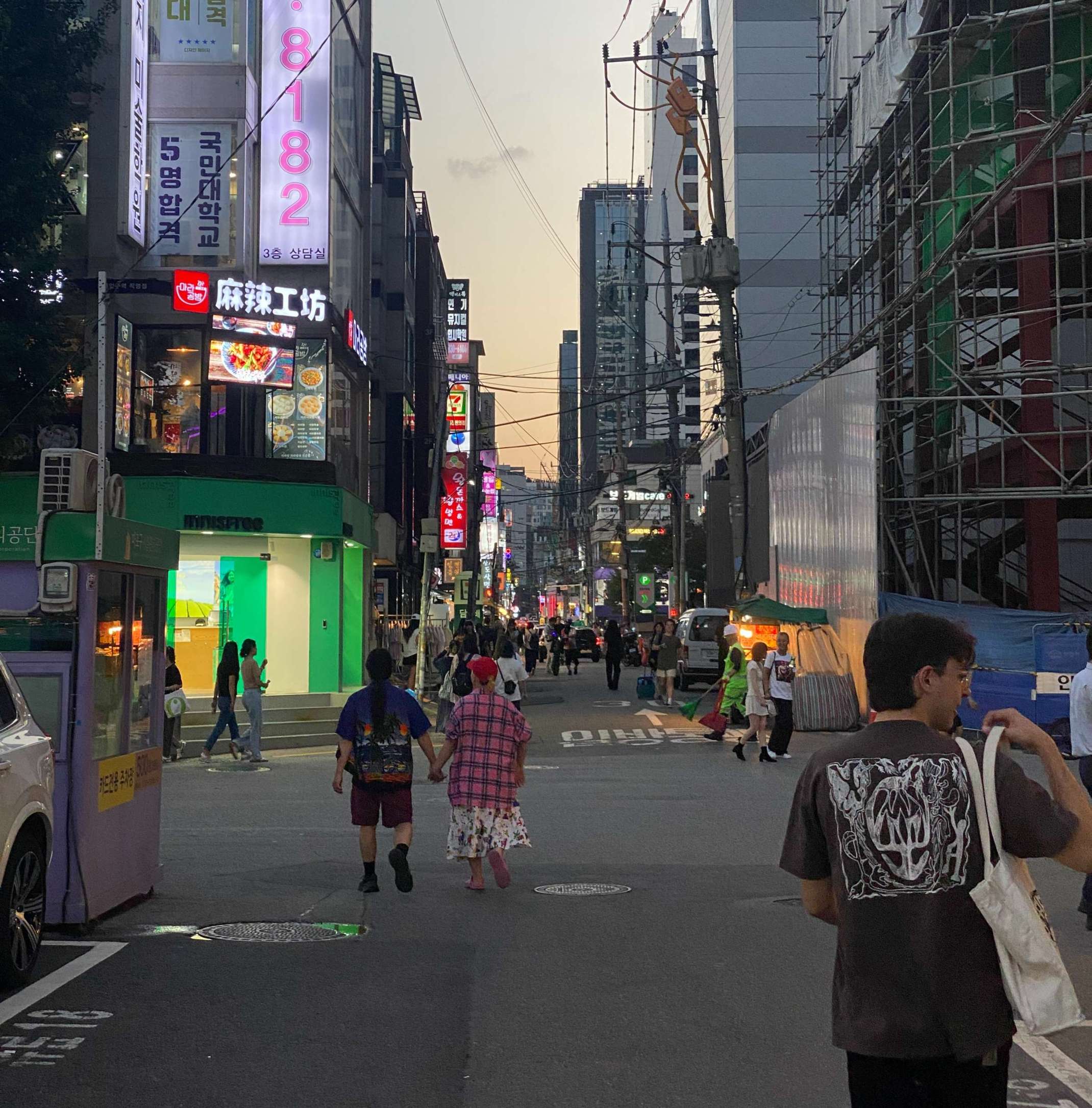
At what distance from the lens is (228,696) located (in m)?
21.4

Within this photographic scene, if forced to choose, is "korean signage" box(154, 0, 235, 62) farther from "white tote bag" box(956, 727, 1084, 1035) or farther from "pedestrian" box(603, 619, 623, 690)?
"white tote bag" box(956, 727, 1084, 1035)

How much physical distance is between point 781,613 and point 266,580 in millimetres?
10755

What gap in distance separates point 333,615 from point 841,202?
17424 mm

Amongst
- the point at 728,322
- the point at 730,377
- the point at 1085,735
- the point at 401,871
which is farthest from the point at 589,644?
the point at 1085,735

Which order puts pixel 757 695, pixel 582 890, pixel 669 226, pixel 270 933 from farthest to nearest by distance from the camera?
pixel 669 226 → pixel 757 695 → pixel 582 890 → pixel 270 933

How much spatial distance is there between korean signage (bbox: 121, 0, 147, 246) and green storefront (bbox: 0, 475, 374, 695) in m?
5.29

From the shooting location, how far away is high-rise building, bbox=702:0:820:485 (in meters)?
79.2

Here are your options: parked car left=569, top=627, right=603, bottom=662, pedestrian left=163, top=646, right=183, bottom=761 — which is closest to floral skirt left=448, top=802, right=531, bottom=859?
pedestrian left=163, top=646, right=183, bottom=761

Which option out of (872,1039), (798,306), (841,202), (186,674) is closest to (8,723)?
(872,1039)

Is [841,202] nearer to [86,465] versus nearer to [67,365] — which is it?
[67,365]

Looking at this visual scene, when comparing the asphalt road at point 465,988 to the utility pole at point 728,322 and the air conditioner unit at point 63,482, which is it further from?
the utility pole at point 728,322

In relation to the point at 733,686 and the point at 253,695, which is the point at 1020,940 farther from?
the point at 733,686

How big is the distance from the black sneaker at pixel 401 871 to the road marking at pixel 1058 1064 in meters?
4.39

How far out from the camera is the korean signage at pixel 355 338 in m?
34.2
